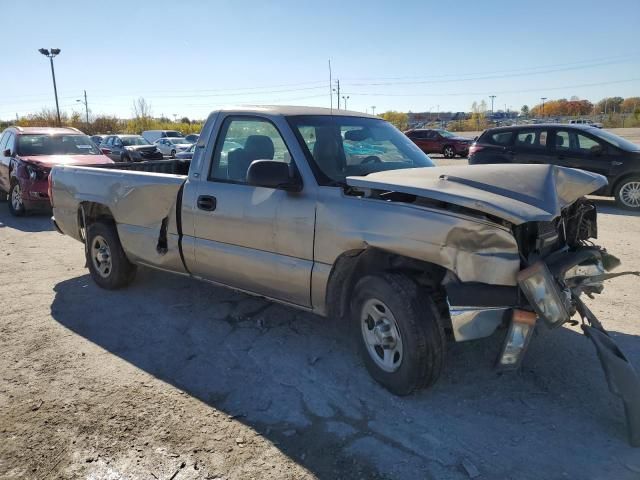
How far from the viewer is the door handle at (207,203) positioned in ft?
14.5

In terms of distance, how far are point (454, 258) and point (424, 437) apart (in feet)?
3.45

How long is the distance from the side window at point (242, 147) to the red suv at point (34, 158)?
6.93 meters

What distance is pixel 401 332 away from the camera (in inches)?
130

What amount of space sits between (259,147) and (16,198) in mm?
8851

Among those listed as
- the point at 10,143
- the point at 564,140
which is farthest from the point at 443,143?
the point at 10,143

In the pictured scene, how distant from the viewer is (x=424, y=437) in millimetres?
3041

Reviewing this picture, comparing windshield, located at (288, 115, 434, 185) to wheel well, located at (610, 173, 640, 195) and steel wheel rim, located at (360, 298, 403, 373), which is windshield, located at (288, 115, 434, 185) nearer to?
steel wheel rim, located at (360, 298, 403, 373)

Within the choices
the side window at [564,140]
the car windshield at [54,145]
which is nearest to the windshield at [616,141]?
the side window at [564,140]

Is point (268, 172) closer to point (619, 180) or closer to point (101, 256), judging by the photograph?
point (101, 256)

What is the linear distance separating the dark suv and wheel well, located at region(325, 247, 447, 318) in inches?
328

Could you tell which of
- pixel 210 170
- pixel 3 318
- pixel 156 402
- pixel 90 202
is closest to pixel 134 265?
pixel 90 202

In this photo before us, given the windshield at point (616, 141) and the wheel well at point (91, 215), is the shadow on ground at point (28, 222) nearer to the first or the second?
the wheel well at point (91, 215)

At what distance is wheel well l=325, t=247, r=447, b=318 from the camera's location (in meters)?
3.46

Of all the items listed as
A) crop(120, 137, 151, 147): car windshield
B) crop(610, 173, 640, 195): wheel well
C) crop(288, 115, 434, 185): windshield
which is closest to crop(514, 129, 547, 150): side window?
crop(610, 173, 640, 195): wheel well
